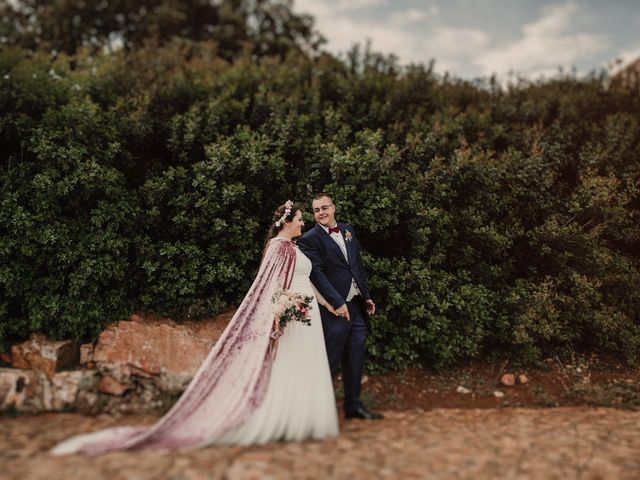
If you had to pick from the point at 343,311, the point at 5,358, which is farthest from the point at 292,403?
the point at 5,358

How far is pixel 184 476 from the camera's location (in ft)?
10.5

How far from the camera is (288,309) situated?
4.36 meters

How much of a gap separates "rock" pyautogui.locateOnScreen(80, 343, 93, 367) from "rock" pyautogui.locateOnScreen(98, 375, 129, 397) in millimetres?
283

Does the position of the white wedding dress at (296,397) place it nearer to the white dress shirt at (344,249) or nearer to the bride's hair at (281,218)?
the white dress shirt at (344,249)

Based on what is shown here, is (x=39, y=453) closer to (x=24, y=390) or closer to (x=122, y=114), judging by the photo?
(x=24, y=390)

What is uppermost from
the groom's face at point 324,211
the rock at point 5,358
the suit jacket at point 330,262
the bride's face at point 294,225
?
the groom's face at point 324,211

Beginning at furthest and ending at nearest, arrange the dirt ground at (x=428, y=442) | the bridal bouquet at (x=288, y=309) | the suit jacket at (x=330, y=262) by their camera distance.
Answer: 1. the suit jacket at (x=330, y=262)
2. the bridal bouquet at (x=288, y=309)
3. the dirt ground at (x=428, y=442)

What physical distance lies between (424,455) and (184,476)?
1.98 metres

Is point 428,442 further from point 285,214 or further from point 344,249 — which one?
point 285,214

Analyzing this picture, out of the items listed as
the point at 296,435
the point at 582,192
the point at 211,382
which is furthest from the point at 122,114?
the point at 582,192

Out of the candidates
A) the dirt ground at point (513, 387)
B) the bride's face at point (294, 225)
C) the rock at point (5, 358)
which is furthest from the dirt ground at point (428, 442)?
the bride's face at point (294, 225)

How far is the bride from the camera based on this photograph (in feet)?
12.0

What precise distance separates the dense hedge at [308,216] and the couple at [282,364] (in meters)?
1.06

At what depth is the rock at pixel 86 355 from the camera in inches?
199
